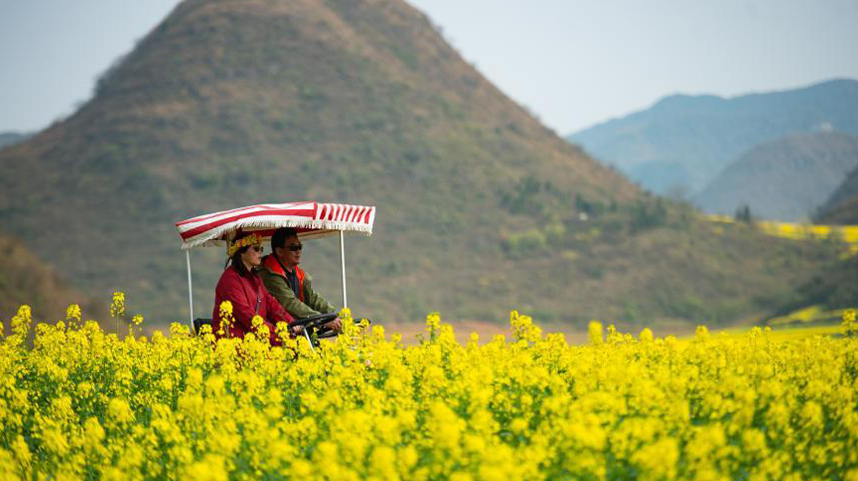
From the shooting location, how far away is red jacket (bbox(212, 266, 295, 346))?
325 inches

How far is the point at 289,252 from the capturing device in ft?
29.3

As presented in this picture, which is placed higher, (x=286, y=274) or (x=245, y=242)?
(x=245, y=242)

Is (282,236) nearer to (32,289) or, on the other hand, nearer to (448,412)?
(448,412)

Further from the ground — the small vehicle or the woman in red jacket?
the small vehicle

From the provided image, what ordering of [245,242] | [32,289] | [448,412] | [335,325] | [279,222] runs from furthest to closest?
[32,289] → [279,222] → [245,242] → [335,325] → [448,412]

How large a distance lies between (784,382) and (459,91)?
3172 inches

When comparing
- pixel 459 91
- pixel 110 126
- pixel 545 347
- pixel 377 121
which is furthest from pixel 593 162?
pixel 545 347

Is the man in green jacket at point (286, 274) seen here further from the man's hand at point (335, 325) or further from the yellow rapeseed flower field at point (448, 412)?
the yellow rapeseed flower field at point (448, 412)

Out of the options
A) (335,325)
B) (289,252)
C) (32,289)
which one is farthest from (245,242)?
(32,289)

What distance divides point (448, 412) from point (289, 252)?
4.83 meters

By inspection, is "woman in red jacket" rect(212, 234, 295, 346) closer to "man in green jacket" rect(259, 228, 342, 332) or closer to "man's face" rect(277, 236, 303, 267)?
"man in green jacket" rect(259, 228, 342, 332)

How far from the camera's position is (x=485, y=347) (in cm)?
739

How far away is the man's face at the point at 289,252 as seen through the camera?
8.91 m

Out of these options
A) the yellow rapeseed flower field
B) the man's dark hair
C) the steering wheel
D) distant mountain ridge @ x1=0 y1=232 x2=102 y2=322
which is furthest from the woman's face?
distant mountain ridge @ x1=0 y1=232 x2=102 y2=322
